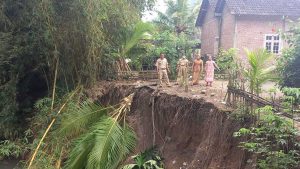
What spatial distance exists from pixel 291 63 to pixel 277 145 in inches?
153

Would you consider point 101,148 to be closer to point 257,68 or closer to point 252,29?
point 257,68

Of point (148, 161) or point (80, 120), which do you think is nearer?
point (148, 161)

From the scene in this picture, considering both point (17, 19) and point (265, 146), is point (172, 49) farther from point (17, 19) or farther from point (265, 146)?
point (265, 146)

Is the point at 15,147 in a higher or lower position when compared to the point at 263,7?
lower

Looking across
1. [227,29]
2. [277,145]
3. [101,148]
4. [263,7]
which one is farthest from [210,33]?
[277,145]

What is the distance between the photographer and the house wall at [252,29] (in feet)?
64.0

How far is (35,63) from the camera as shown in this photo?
1145cm

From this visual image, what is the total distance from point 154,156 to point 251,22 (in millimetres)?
13561

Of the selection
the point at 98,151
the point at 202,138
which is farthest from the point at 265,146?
the point at 98,151

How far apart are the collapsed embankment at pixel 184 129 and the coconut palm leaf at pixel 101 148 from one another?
5.00 feet

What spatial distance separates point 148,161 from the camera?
7773 mm

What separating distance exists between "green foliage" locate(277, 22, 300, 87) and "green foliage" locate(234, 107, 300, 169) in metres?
3.40

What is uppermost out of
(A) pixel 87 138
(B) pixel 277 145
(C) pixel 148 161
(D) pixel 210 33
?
(D) pixel 210 33

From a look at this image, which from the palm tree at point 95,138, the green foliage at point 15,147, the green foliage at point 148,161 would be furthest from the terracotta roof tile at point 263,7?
the green foliage at point 15,147
